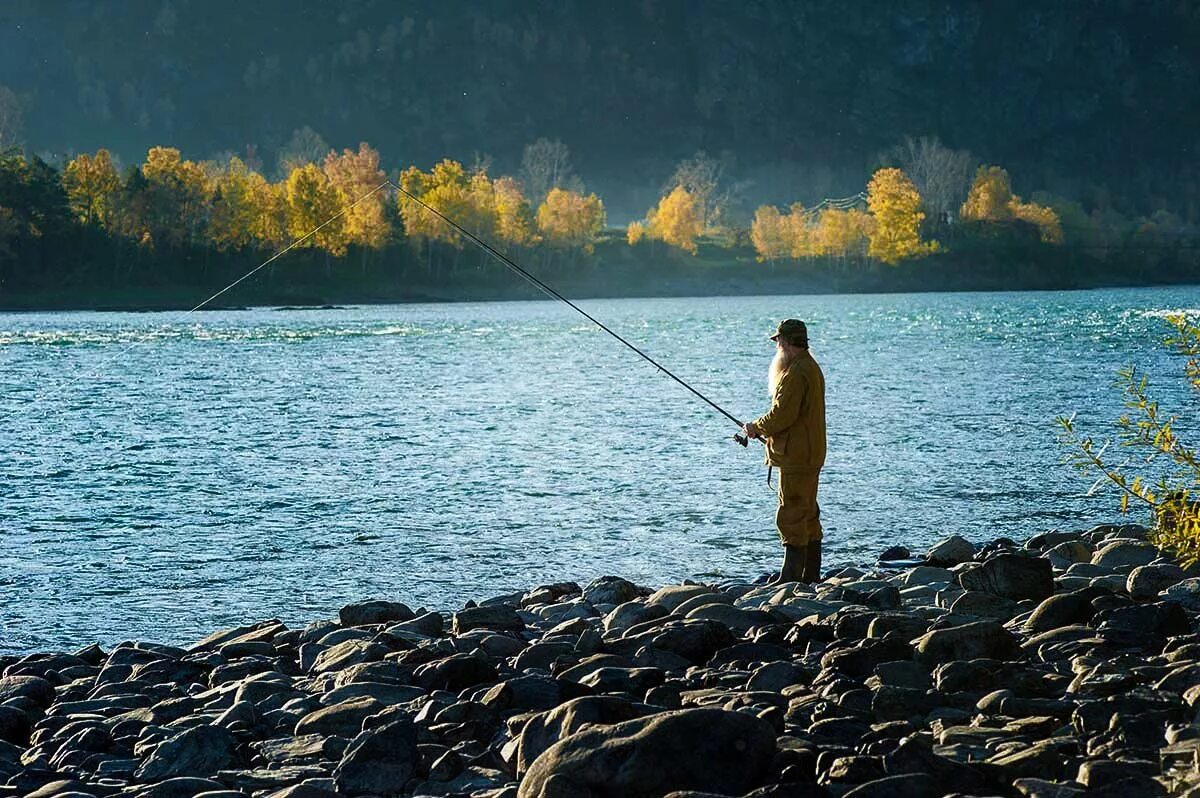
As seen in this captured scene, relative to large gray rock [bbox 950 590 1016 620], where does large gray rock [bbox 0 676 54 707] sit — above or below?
below

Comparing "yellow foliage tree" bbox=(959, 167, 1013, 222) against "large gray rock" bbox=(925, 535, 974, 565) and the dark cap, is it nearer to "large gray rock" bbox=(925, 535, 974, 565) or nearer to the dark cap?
"large gray rock" bbox=(925, 535, 974, 565)

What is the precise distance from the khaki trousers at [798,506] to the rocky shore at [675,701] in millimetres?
707

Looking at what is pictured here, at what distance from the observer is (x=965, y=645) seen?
313 inches

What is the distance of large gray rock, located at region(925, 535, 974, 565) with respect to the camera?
13.2m

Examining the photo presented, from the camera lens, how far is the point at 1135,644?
26.3 feet

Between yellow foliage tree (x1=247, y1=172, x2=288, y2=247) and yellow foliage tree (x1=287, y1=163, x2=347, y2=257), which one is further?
yellow foliage tree (x1=247, y1=172, x2=288, y2=247)

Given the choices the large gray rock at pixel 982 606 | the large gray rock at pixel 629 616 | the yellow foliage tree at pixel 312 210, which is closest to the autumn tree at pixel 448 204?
the yellow foliage tree at pixel 312 210

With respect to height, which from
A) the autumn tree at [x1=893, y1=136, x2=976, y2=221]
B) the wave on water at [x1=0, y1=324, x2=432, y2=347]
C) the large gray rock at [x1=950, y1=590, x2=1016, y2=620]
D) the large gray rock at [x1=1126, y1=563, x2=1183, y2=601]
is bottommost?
the wave on water at [x1=0, y1=324, x2=432, y2=347]

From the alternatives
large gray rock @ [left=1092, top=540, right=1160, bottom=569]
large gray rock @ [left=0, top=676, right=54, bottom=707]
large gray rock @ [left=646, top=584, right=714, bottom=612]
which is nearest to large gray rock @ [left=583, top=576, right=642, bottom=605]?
large gray rock @ [left=646, top=584, right=714, bottom=612]

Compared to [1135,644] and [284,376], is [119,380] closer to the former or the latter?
[284,376]

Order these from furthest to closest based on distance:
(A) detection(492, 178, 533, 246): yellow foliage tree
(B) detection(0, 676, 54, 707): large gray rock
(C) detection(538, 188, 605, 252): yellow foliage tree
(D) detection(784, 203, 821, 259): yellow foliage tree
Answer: (D) detection(784, 203, 821, 259): yellow foliage tree → (C) detection(538, 188, 605, 252): yellow foliage tree → (A) detection(492, 178, 533, 246): yellow foliage tree → (B) detection(0, 676, 54, 707): large gray rock

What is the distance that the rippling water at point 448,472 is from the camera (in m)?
14.8

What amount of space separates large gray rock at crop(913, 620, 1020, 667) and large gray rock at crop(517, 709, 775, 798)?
7.12 ft

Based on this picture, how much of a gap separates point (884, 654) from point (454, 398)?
3118cm
